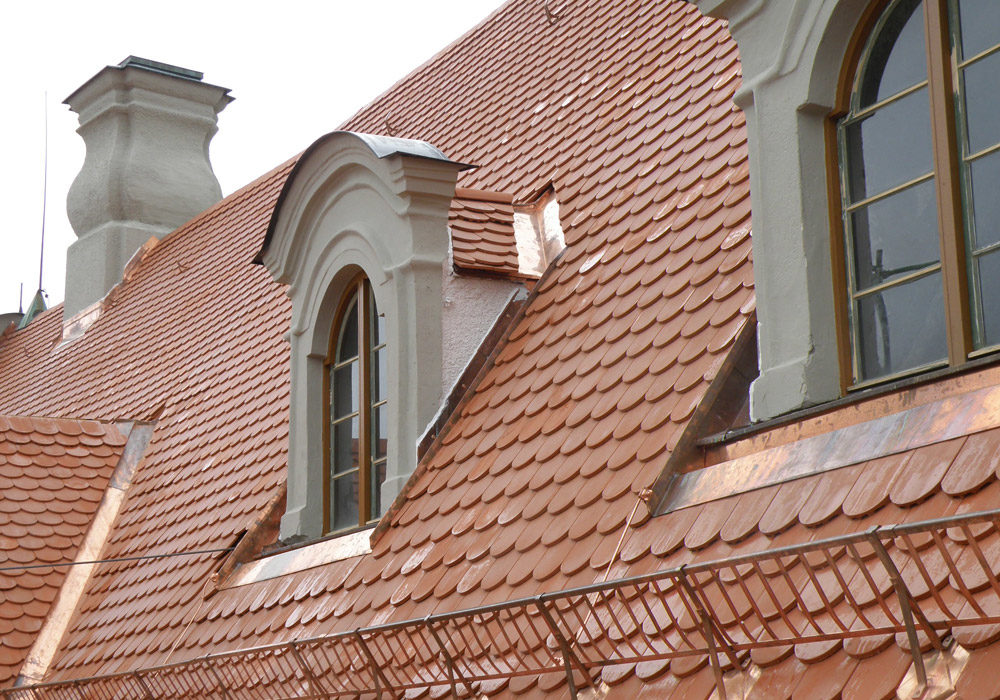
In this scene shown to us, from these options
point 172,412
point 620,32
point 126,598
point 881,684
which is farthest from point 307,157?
point 881,684

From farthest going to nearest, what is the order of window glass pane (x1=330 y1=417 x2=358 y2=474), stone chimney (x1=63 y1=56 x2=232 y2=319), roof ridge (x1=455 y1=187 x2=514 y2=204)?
stone chimney (x1=63 y1=56 x2=232 y2=319) → window glass pane (x1=330 y1=417 x2=358 y2=474) → roof ridge (x1=455 y1=187 x2=514 y2=204)

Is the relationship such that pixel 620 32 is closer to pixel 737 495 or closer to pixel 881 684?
pixel 737 495

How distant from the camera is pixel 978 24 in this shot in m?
4.05

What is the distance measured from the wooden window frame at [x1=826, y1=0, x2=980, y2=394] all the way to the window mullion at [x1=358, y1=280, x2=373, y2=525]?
3.09 metres

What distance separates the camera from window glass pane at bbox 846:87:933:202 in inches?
166

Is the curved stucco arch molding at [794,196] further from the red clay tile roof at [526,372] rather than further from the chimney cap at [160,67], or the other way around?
the chimney cap at [160,67]

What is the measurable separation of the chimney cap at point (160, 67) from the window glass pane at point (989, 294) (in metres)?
13.2

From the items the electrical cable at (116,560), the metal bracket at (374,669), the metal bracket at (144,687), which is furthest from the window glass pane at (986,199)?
the electrical cable at (116,560)

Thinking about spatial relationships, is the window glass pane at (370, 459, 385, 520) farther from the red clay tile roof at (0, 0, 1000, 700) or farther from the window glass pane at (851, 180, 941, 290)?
the window glass pane at (851, 180, 941, 290)

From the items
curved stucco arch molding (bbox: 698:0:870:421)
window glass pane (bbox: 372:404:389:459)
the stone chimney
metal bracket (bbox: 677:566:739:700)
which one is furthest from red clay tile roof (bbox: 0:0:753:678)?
the stone chimney

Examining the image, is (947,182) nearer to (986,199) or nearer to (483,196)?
(986,199)

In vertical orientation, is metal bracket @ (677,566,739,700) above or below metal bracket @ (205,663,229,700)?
above

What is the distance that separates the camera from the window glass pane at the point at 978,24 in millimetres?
4004

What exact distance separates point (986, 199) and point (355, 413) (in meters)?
3.98
